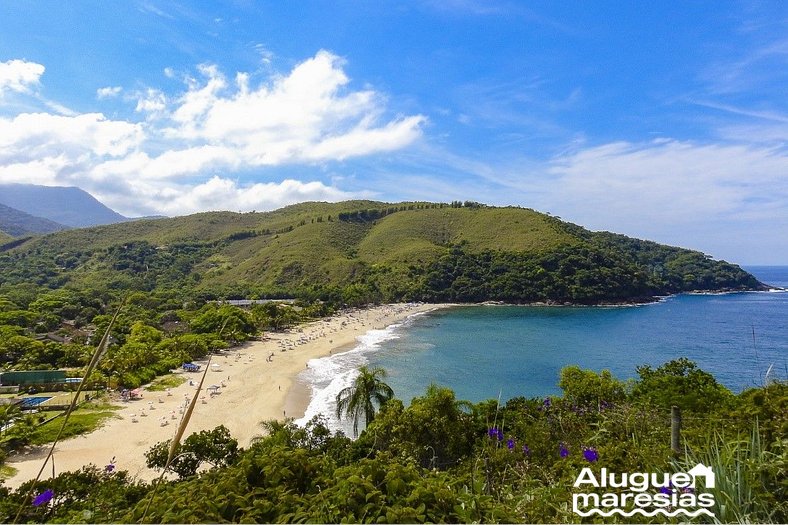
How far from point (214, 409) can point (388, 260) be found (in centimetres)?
8565

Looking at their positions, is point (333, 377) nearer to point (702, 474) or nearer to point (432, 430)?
point (432, 430)

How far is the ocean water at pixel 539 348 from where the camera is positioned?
35.0 m

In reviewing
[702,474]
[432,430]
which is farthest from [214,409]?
[702,474]

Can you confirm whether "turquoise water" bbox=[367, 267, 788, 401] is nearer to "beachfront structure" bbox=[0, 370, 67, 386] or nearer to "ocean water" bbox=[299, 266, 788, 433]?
"ocean water" bbox=[299, 266, 788, 433]

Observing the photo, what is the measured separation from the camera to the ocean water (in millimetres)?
34969

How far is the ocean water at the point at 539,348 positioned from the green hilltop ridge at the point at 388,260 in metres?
15.5

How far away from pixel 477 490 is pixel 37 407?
33.1 m

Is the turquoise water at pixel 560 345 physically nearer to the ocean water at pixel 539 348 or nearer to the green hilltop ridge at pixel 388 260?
the ocean water at pixel 539 348

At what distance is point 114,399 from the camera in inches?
1172

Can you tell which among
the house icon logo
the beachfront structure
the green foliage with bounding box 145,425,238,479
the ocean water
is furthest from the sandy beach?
the house icon logo

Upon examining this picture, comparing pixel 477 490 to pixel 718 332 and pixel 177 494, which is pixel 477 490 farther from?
pixel 718 332

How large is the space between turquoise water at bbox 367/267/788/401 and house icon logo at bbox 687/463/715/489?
980 inches

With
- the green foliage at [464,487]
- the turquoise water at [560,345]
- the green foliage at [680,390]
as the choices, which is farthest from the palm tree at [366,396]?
the green foliage at [464,487]

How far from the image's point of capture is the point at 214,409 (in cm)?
2842
